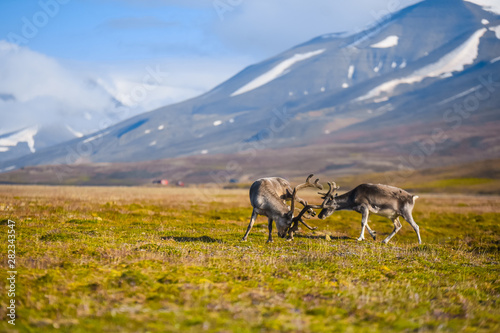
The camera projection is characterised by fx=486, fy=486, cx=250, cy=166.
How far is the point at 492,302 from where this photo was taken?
41.5 feet

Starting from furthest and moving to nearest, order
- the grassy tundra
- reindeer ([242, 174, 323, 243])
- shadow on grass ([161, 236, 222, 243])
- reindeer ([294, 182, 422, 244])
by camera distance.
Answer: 1. reindeer ([294, 182, 422, 244])
2. reindeer ([242, 174, 323, 243])
3. shadow on grass ([161, 236, 222, 243])
4. the grassy tundra

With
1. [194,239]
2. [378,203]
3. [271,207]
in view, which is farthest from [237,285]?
[378,203]

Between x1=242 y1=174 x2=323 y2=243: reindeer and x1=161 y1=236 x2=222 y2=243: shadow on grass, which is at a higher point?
x1=242 y1=174 x2=323 y2=243: reindeer

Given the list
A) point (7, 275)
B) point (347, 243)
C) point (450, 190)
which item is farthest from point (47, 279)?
point (450, 190)

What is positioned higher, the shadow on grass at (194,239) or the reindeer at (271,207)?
the reindeer at (271,207)

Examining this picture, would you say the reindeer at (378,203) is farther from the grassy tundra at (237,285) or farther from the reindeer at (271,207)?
the reindeer at (271,207)

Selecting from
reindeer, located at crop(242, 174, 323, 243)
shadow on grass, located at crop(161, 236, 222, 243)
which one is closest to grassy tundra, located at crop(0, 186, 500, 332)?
shadow on grass, located at crop(161, 236, 222, 243)

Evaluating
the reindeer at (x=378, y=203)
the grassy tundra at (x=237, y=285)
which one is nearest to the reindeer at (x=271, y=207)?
the grassy tundra at (x=237, y=285)

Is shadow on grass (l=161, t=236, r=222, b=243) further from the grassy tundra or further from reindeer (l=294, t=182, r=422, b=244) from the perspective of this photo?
reindeer (l=294, t=182, r=422, b=244)

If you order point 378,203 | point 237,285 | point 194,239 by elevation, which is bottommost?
point 237,285

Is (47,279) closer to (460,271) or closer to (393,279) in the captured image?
(393,279)

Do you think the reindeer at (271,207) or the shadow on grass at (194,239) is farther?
the reindeer at (271,207)

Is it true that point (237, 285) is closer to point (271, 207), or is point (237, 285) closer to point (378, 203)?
point (271, 207)

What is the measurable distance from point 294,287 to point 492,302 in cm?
515
